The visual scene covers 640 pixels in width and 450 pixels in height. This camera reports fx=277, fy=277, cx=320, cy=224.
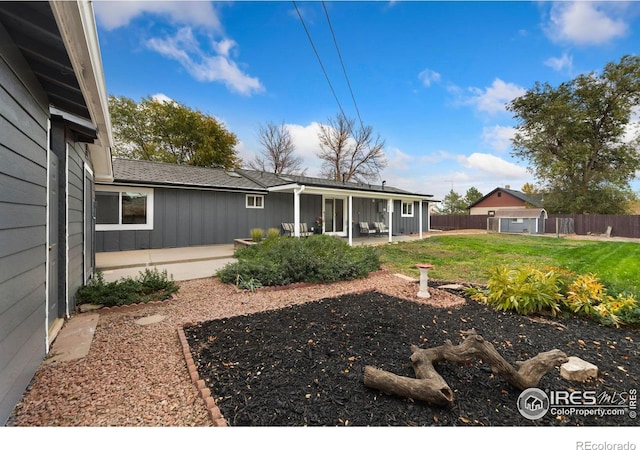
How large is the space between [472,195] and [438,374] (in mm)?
39417

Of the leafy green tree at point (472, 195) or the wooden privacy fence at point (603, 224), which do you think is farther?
the leafy green tree at point (472, 195)

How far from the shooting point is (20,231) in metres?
1.88

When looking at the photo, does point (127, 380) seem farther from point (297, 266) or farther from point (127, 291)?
point (297, 266)

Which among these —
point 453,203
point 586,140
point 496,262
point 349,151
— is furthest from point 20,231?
point 453,203

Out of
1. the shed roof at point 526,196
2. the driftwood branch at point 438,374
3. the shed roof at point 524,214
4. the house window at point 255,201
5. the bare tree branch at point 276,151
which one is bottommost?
the driftwood branch at point 438,374

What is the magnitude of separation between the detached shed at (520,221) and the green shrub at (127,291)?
21982mm

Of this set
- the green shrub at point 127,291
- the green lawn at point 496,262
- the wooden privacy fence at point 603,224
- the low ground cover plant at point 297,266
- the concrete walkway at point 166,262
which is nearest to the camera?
the green shrub at point 127,291

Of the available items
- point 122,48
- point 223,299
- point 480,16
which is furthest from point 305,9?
point 122,48

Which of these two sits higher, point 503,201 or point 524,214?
point 503,201

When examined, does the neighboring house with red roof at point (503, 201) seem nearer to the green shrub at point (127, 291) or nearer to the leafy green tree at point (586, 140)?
the leafy green tree at point (586, 140)

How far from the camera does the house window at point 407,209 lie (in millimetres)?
16031

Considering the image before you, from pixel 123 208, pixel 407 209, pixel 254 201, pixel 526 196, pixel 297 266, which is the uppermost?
pixel 526 196

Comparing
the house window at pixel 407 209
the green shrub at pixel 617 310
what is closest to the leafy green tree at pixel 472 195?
the house window at pixel 407 209

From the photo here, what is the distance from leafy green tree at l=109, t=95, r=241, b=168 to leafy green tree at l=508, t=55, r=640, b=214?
80.7 ft
